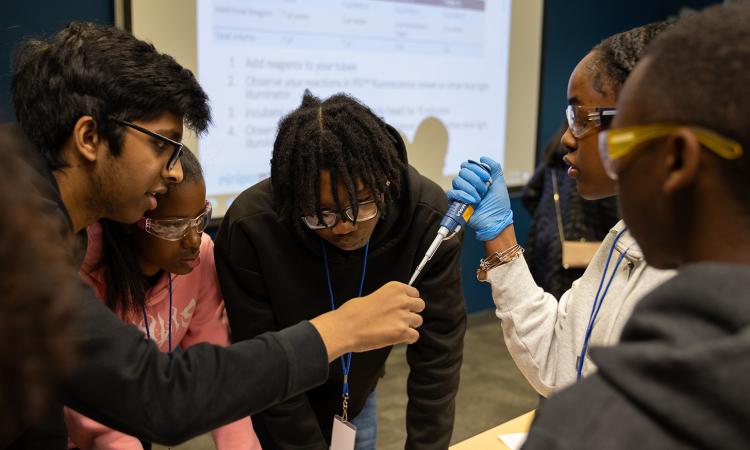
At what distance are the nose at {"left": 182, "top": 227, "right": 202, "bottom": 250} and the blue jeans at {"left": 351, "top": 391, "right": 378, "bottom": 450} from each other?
0.62 m

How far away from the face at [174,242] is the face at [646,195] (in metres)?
1.03

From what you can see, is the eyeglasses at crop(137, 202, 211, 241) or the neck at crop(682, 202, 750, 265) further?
the eyeglasses at crop(137, 202, 211, 241)

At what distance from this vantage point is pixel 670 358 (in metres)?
0.50

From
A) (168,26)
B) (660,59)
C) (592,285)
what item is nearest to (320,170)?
(592,285)

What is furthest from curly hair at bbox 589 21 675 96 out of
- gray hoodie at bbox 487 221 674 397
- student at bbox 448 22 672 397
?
gray hoodie at bbox 487 221 674 397

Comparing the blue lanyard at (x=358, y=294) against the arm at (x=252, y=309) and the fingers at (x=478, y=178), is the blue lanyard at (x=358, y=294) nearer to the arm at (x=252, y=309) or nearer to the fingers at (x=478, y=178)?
the arm at (x=252, y=309)

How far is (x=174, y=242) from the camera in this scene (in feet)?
4.78

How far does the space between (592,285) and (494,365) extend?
2.60 m

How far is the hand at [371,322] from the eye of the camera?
3.31 feet

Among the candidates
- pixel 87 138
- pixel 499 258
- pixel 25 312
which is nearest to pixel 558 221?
pixel 499 258

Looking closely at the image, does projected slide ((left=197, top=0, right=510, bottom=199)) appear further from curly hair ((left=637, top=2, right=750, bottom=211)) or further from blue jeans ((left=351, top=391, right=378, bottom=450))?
curly hair ((left=637, top=2, right=750, bottom=211))

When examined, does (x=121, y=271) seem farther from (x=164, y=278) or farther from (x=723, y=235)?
(x=723, y=235)

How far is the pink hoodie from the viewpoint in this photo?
1391 mm

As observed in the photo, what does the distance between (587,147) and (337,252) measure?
2.04ft
